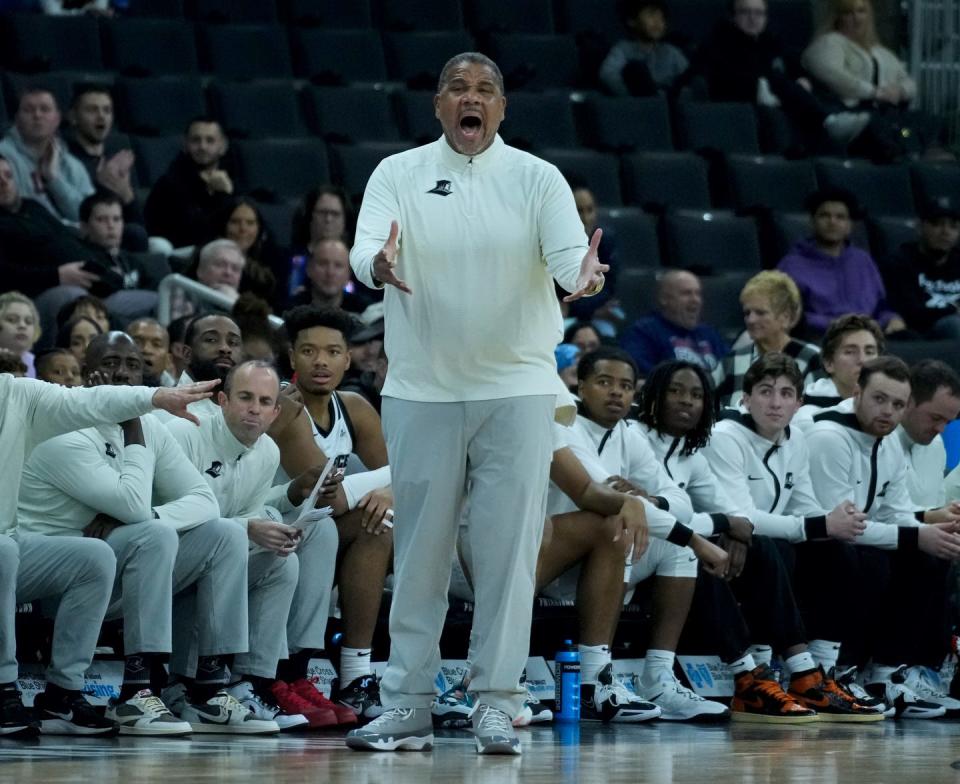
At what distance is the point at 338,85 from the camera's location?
10.3 m

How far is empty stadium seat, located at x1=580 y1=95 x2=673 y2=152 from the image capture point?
419 inches

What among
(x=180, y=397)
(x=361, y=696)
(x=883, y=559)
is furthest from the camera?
(x=883, y=559)

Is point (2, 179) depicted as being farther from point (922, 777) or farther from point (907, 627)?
point (922, 777)

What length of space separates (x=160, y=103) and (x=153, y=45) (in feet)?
1.80

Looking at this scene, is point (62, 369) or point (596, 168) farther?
point (596, 168)

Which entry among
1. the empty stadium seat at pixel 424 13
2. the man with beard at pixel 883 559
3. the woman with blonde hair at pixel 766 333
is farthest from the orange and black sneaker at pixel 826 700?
the empty stadium seat at pixel 424 13

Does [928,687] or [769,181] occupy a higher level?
[769,181]

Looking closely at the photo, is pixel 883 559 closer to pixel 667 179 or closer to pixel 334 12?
pixel 667 179

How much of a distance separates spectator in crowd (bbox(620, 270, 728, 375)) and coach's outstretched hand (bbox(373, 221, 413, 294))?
413 centimetres

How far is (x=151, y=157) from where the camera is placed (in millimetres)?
9492

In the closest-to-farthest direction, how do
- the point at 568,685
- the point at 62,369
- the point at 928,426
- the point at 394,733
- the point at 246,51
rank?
the point at 394,733 < the point at 568,685 < the point at 62,369 < the point at 928,426 < the point at 246,51

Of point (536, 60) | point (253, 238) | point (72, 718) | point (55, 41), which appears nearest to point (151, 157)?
point (55, 41)

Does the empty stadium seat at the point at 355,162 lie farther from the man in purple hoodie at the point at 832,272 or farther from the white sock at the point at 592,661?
the white sock at the point at 592,661

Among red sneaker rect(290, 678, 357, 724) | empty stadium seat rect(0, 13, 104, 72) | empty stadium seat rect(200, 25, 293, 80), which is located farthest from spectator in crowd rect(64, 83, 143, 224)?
red sneaker rect(290, 678, 357, 724)
